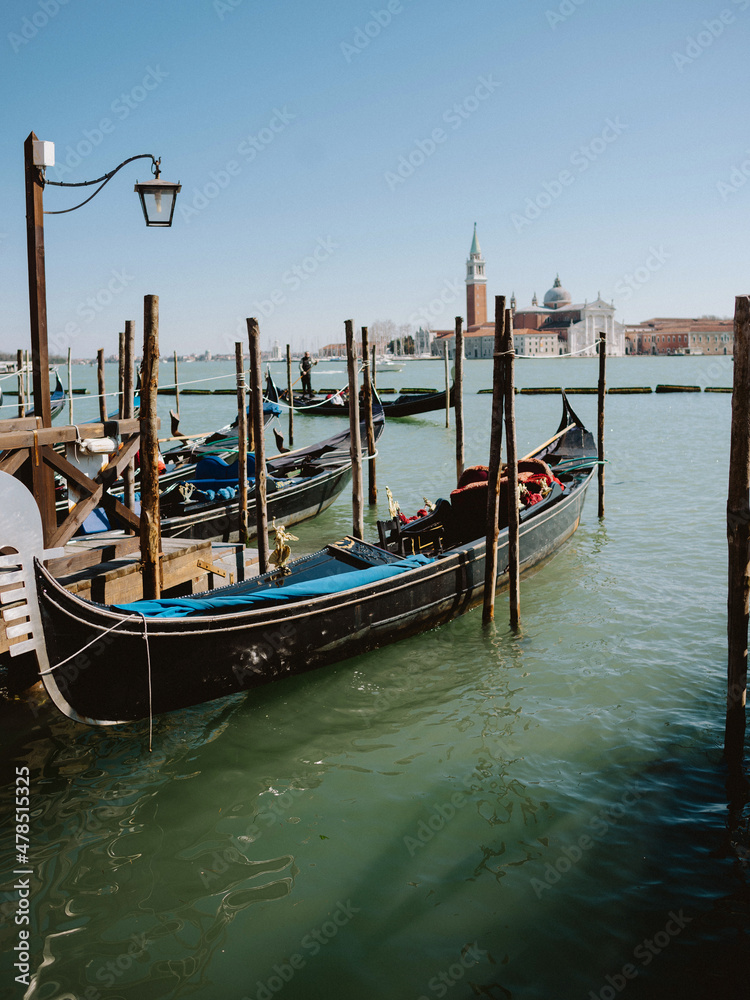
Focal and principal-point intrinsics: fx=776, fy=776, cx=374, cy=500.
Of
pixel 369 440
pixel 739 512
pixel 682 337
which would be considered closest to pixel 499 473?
pixel 739 512

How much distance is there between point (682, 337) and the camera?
93.1m

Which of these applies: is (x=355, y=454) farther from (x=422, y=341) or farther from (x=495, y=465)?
(x=422, y=341)

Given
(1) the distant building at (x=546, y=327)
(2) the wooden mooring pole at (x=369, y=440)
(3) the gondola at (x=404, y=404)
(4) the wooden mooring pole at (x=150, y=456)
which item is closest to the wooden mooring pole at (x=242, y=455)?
(4) the wooden mooring pole at (x=150, y=456)

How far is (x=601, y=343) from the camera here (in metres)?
8.38

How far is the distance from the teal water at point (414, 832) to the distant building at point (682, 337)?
95363mm

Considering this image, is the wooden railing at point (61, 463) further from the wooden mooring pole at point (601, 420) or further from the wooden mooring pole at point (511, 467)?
the wooden mooring pole at point (601, 420)

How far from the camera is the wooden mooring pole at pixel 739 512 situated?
306 centimetres

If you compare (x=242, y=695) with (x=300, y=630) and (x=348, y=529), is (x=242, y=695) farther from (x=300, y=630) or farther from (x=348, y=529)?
(x=348, y=529)

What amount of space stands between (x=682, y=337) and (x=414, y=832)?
99.5 m

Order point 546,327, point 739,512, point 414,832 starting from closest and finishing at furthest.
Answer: point 414,832 → point 739,512 → point 546,327

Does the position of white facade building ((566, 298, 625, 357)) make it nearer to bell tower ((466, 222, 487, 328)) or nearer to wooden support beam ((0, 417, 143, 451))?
bell tower ((466, 222, 487, 328))

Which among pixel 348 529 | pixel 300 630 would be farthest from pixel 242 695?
pixel 348 529

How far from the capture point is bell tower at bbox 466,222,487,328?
3875 inches

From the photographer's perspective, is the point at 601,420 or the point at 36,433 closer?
the point at 36,433
